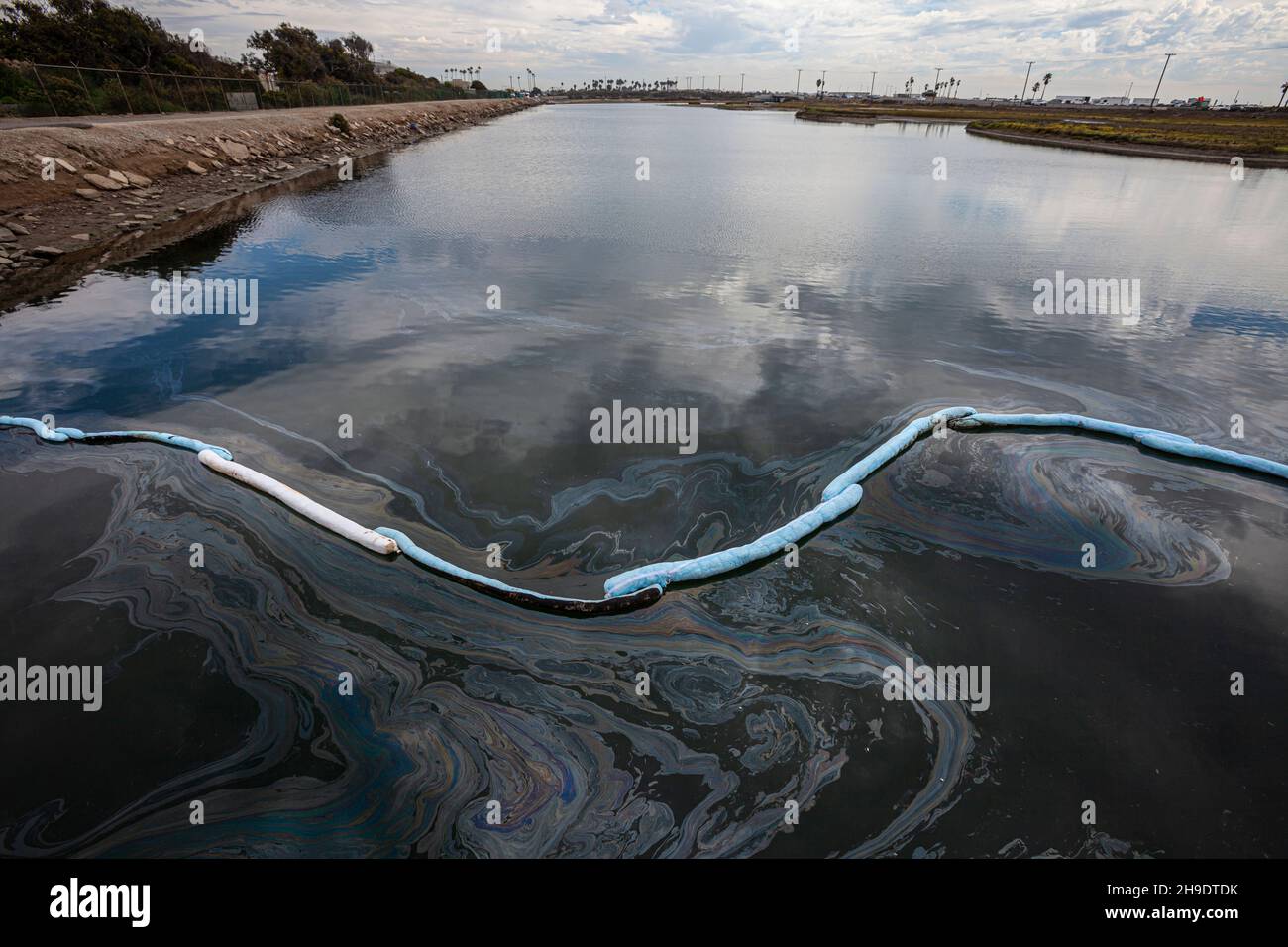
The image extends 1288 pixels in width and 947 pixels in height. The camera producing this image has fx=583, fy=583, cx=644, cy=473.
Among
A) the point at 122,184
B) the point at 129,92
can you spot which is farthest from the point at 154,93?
the point at 122,184

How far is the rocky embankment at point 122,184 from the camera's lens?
17.4m

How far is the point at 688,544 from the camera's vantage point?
23.9 ft

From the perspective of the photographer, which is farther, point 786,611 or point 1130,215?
point 1130,215

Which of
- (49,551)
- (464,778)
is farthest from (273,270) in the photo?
(464,778)

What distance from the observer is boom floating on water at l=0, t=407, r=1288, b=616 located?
645cm

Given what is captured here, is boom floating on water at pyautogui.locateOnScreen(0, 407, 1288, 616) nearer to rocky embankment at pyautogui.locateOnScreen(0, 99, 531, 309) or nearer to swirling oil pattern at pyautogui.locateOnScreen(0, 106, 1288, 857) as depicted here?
swirling oil pattern at pyautogui.locateOnScreen(0, 106, 1288, 857)

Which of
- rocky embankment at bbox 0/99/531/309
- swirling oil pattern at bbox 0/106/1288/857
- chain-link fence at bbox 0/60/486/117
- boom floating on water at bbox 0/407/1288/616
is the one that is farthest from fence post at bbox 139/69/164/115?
boom floating on water at bbox 0/407/1288/616

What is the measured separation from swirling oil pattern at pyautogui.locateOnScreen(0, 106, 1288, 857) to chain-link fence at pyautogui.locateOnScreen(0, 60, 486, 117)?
2814cm

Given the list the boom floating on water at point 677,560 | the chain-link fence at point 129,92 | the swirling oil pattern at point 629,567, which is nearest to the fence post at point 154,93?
the chain-link fence at point 129,92

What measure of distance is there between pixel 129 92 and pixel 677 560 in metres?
50.6

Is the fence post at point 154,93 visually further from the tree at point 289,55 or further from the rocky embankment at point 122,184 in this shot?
the tree at point 289,55

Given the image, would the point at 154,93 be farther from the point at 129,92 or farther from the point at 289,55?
the point at 289,55
